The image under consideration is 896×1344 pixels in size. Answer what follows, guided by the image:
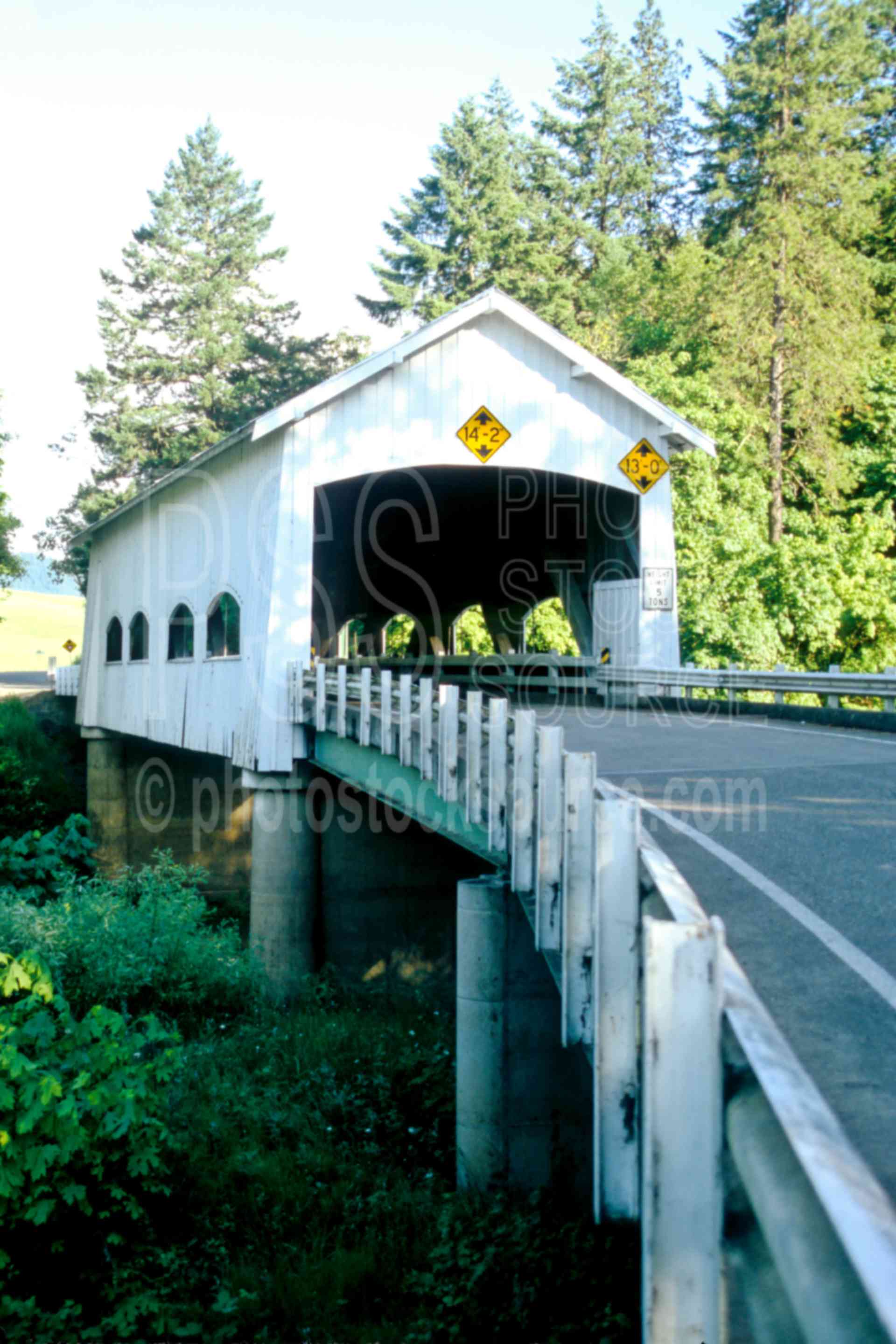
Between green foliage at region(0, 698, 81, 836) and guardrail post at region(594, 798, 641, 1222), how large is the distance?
26.3 m

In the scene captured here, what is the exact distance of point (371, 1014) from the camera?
53.6 ft

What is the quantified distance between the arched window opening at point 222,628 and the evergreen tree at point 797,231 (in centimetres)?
2004

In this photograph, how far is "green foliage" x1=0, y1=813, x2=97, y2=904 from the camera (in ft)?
74.0

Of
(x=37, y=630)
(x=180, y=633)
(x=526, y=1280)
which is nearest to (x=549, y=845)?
(x=526, y=1280)

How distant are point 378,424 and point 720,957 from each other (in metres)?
15.3

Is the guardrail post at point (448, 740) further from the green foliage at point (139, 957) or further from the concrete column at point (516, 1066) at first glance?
the green foliage at point (139, 957)

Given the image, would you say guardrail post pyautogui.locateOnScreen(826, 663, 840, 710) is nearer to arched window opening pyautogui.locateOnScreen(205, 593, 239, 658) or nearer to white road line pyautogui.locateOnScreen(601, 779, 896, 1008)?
arched window opening pyautogui.locateOnScreen(205, 593, 239, 658)

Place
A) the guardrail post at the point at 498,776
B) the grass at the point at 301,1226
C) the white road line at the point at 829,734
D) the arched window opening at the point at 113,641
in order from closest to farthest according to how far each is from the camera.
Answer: the grass at the point at 301,1226 → the guardrail post at the point at 498,776 → the white road line at the point at 829,734 → the arched window opening at the point at 113,641

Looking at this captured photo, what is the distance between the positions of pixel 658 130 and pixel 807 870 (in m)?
56.4

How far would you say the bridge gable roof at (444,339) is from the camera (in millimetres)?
16594

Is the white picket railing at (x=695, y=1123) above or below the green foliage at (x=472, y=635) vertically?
below

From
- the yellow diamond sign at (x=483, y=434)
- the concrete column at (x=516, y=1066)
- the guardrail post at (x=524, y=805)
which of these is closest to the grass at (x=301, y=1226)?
the concrete column at (x=516, y=1066)

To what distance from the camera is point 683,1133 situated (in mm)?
2736

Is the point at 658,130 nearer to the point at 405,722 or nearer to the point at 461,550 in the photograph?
the point at 461,550
